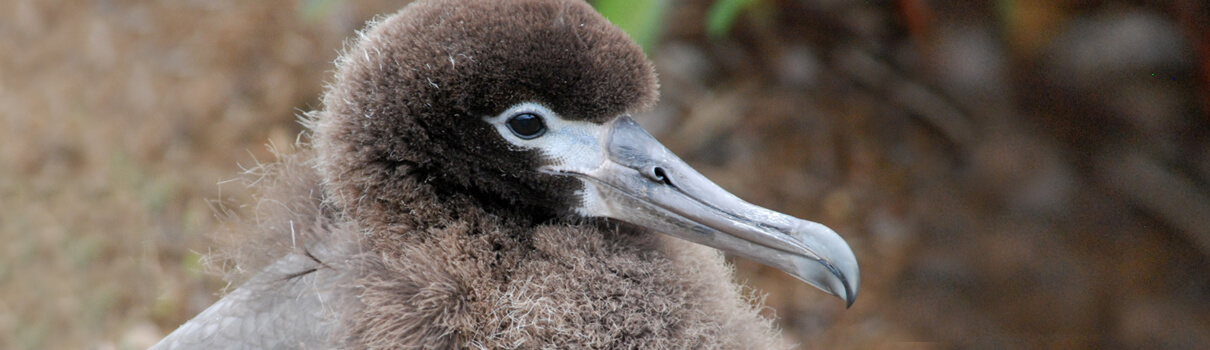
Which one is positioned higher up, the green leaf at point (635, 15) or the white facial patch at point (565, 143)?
the green leaf at point (635, 15)

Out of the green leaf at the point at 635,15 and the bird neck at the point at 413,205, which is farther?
the green leaf at the point at 635,15

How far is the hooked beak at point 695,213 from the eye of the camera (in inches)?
76.7

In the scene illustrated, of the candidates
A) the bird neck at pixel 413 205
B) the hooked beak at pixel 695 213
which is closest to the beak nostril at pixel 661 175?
the hooked beak at pixel 695 213

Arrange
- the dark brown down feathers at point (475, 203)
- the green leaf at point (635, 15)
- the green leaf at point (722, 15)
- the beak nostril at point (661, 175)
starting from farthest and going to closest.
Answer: the green leaf at point (722, 15)
the green leaf at point (635, 15)
the beak nostril at point (661, 175)
the dark brown down feathers at point (475, 203)

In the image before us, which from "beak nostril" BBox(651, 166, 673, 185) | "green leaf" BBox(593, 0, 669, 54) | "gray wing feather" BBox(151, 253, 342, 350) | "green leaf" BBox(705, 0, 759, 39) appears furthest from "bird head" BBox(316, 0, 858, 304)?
"green leaf" BBox(705, 0, 759, 39)

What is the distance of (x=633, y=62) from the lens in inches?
82.8

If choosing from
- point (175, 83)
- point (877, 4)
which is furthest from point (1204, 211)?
point (175, 83)

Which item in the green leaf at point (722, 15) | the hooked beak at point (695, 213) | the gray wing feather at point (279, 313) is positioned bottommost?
the gray wing feather at point (279, 313)

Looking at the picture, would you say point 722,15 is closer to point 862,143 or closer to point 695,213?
point 862,143

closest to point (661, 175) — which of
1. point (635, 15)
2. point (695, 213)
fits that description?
point (695, 213)

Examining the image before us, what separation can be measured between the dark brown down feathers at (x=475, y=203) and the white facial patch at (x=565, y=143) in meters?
0.02

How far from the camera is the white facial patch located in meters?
2.02

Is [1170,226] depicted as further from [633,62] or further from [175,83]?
[175,83]

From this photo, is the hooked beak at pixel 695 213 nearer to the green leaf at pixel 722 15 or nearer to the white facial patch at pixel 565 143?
the white facial patch at pixel 565 143
